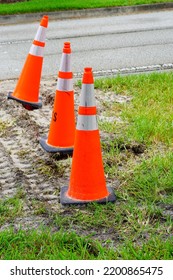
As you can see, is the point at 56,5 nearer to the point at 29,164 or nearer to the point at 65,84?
the point at 65,84

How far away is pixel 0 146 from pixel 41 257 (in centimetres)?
206

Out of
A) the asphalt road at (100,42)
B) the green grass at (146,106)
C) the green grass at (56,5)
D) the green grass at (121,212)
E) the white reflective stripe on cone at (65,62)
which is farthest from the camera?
the green grass at (56,5)

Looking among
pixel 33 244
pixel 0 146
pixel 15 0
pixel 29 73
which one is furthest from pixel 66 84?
pixel 15 0

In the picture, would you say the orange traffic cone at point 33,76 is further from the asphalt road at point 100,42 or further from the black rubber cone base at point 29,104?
the asphalt road at point 100,42

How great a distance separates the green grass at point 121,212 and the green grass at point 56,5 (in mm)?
8940

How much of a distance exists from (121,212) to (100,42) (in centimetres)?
700

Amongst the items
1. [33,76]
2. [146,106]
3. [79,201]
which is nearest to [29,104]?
[33,76]

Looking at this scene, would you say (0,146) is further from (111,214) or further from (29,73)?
(111,214)

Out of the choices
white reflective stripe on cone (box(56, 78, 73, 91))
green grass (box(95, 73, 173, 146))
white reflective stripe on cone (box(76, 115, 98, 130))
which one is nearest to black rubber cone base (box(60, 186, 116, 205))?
white reflective stripe on cone (box(76, 115, 98, 130))

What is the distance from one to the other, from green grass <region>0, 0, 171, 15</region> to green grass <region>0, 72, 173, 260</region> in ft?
29.3

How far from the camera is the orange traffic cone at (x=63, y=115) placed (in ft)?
17.0

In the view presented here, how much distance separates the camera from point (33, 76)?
6.38 metres

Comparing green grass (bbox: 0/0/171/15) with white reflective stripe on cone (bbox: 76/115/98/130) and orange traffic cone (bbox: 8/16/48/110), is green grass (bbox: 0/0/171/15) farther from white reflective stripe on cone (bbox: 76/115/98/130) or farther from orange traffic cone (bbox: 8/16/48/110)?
white reflective stripe on cone (bbox: 76/115/98/130)

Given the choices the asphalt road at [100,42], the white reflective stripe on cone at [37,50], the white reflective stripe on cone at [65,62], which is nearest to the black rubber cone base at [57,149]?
the white reflective stripe on cone at [65,62]
